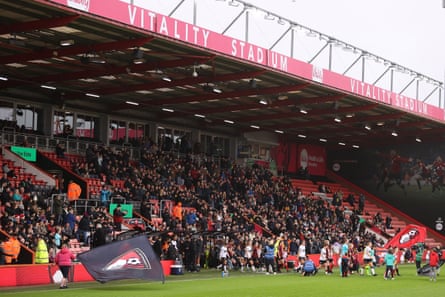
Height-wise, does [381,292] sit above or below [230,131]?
below

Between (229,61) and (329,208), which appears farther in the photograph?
(329,208)

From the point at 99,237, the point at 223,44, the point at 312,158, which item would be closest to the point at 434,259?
the point at 223,44

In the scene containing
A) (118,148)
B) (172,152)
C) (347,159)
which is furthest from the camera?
→ (347,159)

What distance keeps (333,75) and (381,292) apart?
52.5 feet

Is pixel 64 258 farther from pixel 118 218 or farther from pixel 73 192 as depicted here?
pixel 73 192

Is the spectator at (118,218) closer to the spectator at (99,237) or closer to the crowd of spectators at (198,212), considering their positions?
the crowd of spectators at (198,212)

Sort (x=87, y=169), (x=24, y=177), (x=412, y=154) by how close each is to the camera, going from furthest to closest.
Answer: (x=412, y=154)
(x=87, y=169)
(x=24, y=177)

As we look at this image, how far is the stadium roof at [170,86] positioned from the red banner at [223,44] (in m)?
0.16

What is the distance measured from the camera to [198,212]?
42719 millimetres

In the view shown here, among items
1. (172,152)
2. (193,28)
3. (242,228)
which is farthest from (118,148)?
(193,28)

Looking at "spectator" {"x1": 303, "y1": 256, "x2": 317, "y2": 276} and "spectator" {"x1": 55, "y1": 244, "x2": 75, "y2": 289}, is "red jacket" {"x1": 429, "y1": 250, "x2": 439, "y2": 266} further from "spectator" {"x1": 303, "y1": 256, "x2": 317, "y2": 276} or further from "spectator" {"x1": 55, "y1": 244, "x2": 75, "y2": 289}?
"spectator" {"x1": 55, "y1": 244, "x2": 75, "y2": 289}

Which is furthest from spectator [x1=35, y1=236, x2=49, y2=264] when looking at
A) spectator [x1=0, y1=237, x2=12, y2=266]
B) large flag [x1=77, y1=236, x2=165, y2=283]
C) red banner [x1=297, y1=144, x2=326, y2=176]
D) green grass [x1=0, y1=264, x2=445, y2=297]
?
red banner [x1=297, y1=144, x2=326, y2=176]

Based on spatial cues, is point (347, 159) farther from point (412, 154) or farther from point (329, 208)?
point (329, 208)

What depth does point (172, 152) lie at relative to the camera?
5028 cm
